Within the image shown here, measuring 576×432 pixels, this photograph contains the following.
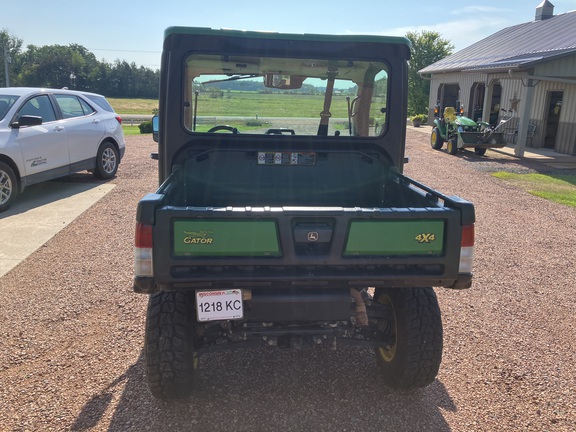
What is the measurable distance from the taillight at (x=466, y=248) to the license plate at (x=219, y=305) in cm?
124

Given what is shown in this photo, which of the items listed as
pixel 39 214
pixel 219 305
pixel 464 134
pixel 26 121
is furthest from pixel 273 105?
pixel 464 134

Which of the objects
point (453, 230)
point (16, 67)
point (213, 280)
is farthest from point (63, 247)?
point (16, 67)

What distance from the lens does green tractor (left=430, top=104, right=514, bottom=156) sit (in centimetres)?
1575

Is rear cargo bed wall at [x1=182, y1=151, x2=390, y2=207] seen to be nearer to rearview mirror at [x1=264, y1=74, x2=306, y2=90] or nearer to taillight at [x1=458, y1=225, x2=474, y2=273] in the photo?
rearview mirror at [x1=264, y1=74, x2=306, y2=90]

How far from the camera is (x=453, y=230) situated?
270cm

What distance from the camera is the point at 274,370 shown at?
348 cm

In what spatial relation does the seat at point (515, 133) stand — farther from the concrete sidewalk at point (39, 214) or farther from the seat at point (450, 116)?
the concrete sidewalk at point (39, 214)

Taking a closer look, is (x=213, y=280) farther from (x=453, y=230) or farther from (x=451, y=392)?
(x=451, y=392)

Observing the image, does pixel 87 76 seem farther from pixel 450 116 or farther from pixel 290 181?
pixel 290 181

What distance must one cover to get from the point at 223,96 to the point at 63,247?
3270 mm

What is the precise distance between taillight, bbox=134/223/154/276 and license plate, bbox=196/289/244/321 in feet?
1.02

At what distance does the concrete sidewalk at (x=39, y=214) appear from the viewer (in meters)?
5.92

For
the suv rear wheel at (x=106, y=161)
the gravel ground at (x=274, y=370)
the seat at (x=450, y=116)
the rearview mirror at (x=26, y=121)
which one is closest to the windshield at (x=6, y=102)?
the rearview mirror at (x=26, y=121)

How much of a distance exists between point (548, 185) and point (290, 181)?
9.49m
